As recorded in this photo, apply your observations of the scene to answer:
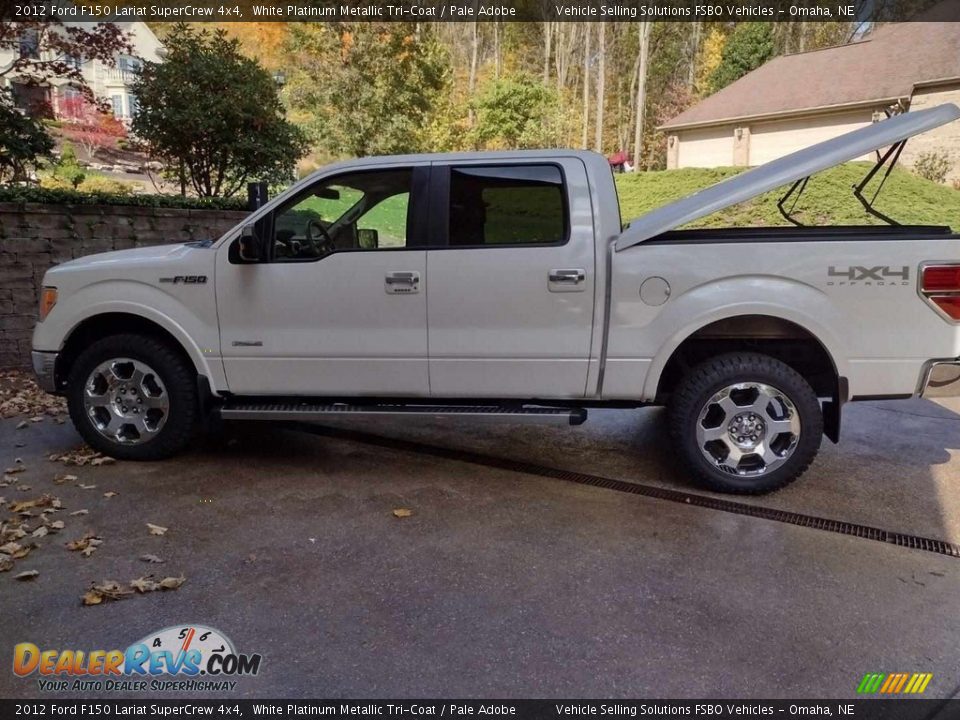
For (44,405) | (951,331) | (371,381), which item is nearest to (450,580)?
(371,381)

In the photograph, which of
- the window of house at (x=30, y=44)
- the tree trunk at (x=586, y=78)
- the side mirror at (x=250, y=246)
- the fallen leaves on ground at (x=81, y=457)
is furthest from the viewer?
the tree trunk at (x=586, y=78)

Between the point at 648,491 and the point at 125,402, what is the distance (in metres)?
3.58

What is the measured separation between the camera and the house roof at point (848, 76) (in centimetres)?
2056

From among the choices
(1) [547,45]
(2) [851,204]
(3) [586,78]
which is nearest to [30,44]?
(2) [851,204]

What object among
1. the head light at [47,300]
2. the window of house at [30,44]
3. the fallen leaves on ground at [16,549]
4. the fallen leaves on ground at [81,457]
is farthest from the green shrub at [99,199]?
the fallen leaves on ground at [16,549]

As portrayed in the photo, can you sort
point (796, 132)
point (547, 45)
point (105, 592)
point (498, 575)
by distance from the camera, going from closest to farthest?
point (105, 592)
point (498, 575)
point (796, 132)
point (547, 45)

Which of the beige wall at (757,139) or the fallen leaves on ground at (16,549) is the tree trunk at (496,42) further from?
the fallen leaves on ground at (16,549)

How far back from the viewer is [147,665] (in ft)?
8.99

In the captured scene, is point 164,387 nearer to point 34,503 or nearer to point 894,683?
point 34,503

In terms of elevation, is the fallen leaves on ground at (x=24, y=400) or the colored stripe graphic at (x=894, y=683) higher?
the fallen leaves on ground at (x=24, y=400)

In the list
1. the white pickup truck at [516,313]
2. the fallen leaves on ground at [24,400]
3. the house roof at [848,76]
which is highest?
the house roof at [848,76]

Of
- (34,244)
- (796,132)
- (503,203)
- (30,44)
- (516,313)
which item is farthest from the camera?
(796,132)

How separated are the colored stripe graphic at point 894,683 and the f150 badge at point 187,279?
4.19m

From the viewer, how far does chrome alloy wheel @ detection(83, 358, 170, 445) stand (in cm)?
480
